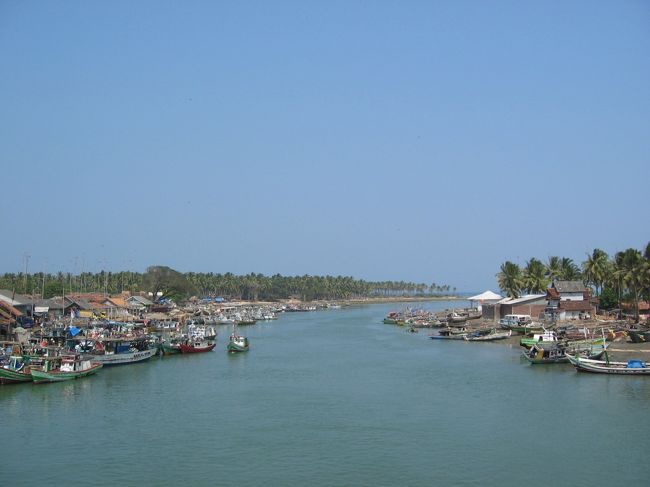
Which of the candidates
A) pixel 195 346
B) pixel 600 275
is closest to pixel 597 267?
pixel 600 275

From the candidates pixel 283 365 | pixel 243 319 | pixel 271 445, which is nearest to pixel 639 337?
pixel 283 365

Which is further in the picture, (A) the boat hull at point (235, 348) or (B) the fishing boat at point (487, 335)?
(B) the fishing boat at point (487, 335)

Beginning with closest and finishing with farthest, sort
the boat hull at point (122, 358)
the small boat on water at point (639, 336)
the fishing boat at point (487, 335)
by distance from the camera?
the boat hull at point (122, 358)
the small boat on water at point (639, 336)
the fishing boat at point (487, 335)

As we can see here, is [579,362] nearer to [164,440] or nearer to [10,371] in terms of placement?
[164,440]

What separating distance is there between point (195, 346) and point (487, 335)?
25936 millimetres

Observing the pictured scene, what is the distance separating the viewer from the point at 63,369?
3866 centimetres

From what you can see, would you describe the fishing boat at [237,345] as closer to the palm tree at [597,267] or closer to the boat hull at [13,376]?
the boat hull at [13,376]

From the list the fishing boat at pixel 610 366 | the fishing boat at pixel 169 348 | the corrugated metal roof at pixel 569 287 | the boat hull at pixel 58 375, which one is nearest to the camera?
the boat hull at pixel 58 375

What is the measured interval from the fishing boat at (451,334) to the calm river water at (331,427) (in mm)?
19844

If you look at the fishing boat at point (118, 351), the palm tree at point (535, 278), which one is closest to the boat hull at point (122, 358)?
the fishing boat at point (118, 351)

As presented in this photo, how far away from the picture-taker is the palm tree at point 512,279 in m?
82.0

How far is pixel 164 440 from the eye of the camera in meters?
26.2

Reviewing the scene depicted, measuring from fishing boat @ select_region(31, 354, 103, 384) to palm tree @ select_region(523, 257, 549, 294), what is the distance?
5220 cm

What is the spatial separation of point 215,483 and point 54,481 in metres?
5.13
